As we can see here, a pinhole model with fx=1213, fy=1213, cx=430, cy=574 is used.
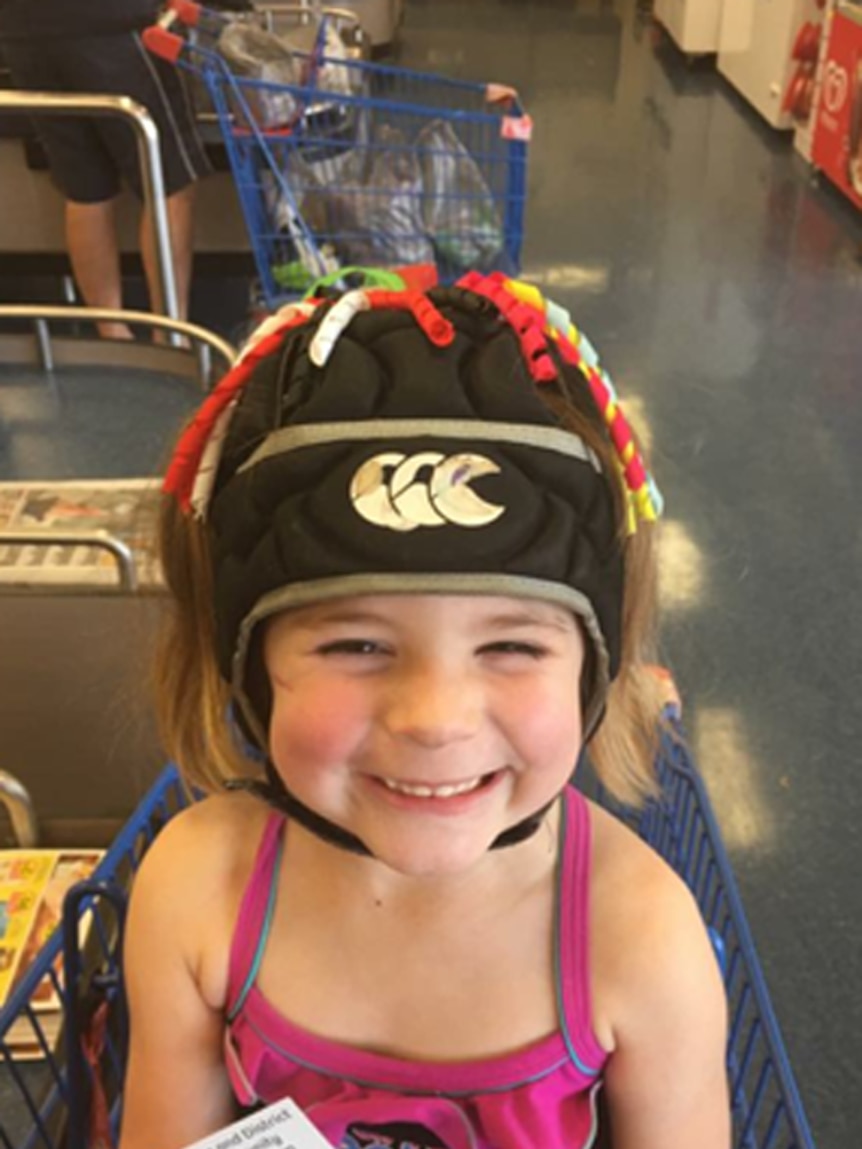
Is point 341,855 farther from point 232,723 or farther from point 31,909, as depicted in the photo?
point 31,909

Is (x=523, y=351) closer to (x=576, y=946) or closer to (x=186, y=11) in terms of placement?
(x=576, y=946)

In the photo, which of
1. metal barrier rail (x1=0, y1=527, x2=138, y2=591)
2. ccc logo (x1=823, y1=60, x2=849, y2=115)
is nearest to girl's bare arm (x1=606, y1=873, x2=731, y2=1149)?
metal barrier rail (x1=0, y1=527, x2=138, y2=591)

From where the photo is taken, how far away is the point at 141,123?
2.20 meters

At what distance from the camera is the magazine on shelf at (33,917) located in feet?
4.14

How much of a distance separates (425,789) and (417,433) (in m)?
0.24

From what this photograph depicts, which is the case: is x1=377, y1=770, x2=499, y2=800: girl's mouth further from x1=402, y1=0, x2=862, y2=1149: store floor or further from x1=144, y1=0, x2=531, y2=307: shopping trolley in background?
x1=144, y1=0, x2=531, y2=307: shopping trolley in background

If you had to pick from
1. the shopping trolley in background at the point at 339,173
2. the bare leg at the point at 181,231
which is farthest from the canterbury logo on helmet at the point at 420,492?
the bare leg at the point at 181,231

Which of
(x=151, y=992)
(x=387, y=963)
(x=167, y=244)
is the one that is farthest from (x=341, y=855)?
(x=167, y=244)

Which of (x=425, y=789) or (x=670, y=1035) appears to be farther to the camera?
(x=670, y=1035)

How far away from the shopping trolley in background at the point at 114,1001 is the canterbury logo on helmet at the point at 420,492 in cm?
51

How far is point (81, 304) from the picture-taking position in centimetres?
381

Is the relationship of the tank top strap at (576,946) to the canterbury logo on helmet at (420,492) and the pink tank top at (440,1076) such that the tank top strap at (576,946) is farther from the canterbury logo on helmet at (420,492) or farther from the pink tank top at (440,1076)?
the canterbury logo on helmet at (420,492)

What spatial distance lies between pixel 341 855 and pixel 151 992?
0.21 metres

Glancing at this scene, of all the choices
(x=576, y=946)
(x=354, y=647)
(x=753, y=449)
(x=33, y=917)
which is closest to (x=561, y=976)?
→ (x=576, y=946)
